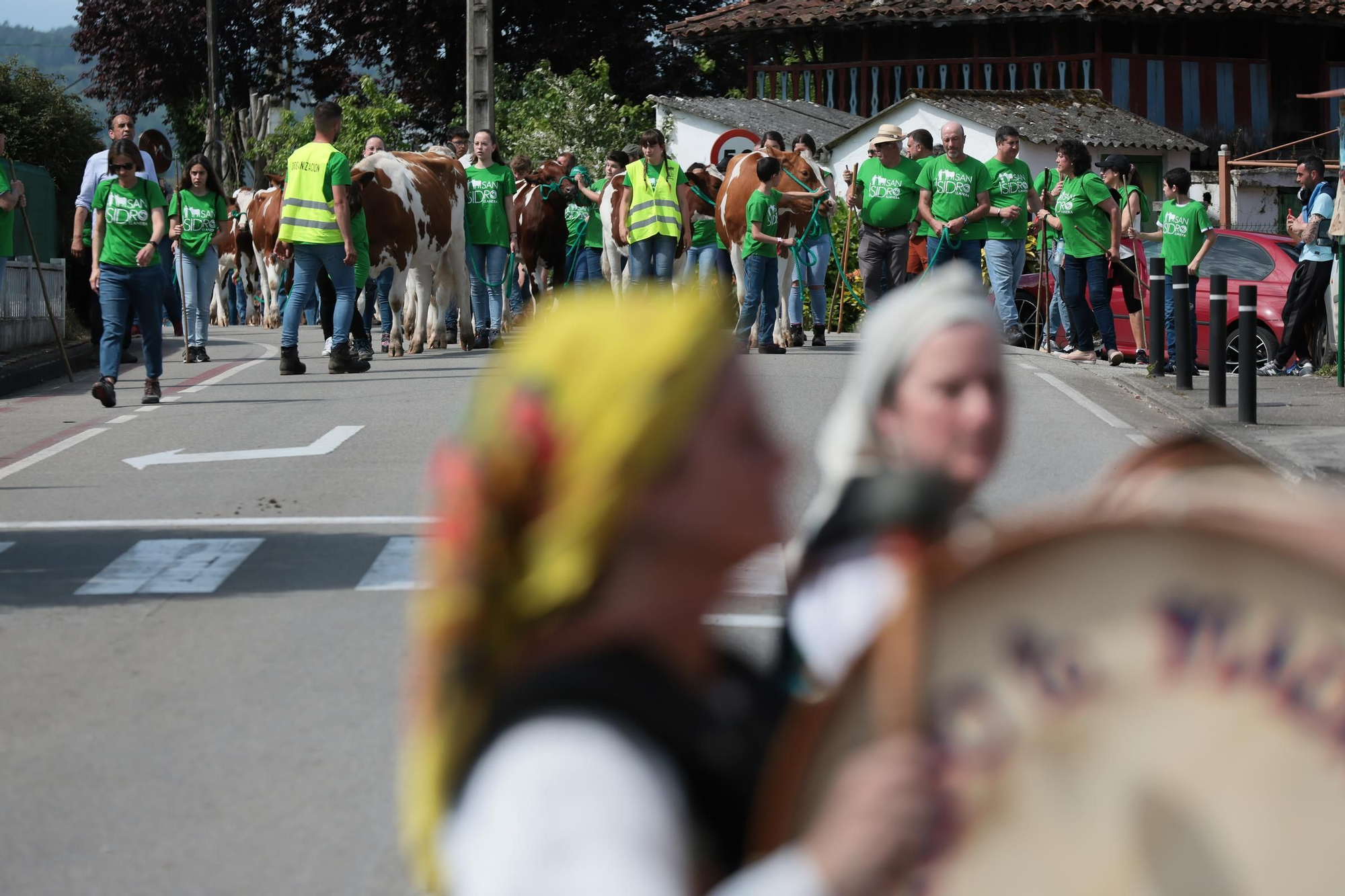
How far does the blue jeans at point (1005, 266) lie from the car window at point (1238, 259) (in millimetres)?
1680

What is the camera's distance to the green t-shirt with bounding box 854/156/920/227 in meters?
18.5

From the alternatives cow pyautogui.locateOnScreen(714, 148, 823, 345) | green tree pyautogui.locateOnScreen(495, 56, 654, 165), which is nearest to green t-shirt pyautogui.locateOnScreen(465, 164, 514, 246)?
cow pyautogui.locateOnScreen(714, 148, 823, 345)

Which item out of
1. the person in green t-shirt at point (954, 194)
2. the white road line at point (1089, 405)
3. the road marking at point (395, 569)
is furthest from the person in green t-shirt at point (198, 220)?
the road marking at point (395, 569)

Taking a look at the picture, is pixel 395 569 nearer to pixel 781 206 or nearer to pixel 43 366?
pixel 781 206

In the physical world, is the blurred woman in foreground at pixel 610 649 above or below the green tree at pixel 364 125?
below

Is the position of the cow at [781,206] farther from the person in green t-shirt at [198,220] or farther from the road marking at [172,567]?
the road marking at [172,567]

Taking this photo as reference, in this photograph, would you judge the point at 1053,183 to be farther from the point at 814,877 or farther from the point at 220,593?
the point at 814,877

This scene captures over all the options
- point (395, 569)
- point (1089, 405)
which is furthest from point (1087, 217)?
point (395, 569)

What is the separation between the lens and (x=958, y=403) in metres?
2.55

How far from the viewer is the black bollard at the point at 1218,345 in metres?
13.9

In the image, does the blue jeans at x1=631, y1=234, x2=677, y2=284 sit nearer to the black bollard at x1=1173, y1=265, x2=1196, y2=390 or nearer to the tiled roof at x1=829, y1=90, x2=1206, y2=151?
the black bollard at x1=1173, y1=265, x2=1196, y2=390

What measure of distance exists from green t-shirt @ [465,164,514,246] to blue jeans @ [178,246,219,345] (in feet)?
8.78

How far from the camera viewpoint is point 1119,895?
5.72 ft

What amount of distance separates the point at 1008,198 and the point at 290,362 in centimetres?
663
